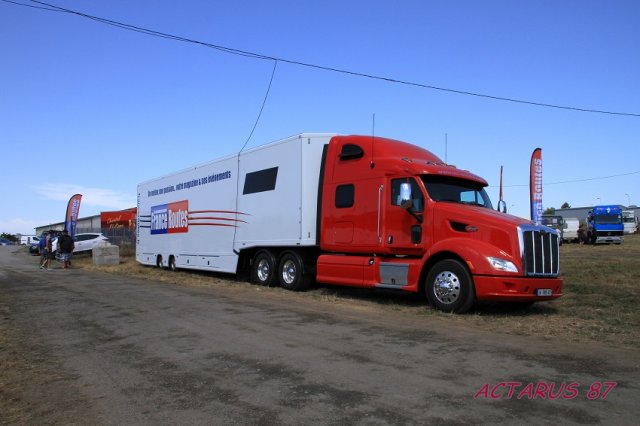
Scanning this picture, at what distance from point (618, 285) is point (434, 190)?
5.32 m

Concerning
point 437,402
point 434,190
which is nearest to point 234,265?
point 434,190

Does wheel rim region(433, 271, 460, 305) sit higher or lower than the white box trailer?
lower

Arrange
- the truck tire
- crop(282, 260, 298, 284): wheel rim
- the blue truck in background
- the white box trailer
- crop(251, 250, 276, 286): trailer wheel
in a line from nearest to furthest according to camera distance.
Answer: the truck tire
the white box trailer
crop(282, 260, 298, 284): wheel rim
crop(251, 250, 276, 286): trailer wheel
the blue truck in background

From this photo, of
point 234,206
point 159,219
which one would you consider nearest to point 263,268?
point 234,206

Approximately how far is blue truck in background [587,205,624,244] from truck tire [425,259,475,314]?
117 feet

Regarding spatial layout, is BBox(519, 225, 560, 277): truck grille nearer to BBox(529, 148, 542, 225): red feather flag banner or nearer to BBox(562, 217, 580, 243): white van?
BBox(529, 148, 542, 225): red feather flag banner

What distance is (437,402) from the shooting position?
14.5ft

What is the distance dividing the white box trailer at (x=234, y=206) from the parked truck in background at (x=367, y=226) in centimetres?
3

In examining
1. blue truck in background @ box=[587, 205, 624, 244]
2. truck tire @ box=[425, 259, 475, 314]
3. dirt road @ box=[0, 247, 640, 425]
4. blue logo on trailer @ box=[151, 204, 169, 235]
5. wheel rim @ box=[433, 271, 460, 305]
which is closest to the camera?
dirt road @ box=[0, 247, 640, 425]

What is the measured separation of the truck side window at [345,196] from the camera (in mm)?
11695

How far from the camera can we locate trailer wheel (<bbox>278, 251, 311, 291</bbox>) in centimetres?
1295

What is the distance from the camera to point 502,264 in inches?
348

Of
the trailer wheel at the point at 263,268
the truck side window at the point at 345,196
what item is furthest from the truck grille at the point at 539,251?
the trailer wheel at the point at 263,268
